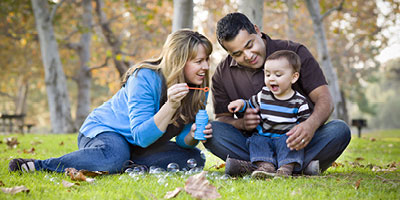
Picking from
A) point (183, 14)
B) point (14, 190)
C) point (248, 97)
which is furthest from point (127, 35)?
point (14, 190)

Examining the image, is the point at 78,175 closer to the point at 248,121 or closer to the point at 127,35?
the point at 248,121

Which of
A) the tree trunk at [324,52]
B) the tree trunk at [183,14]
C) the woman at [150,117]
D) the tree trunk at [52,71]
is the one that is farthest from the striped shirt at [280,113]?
the tree trunk at [52,71]

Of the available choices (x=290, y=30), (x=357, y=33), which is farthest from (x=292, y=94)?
(x=357, y=33)

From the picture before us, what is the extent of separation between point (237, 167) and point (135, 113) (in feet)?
3.24

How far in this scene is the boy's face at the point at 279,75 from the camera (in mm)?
3387

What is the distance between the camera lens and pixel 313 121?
3.21m

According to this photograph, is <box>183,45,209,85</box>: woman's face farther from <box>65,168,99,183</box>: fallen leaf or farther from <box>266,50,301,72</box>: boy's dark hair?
<box>65,168,99,183</box>: fallen leaf

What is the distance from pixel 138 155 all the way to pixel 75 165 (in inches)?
27.6

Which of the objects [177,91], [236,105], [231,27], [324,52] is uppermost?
[324,52]

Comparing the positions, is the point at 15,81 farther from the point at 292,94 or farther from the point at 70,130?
the point at 292,94

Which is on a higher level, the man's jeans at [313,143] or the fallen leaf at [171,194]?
the man's jeans at [313,143]

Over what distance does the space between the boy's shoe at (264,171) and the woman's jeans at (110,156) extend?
88 cm

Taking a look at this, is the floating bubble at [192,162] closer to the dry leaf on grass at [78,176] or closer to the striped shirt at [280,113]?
the striped shirt at [280,113]

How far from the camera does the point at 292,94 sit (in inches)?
137
